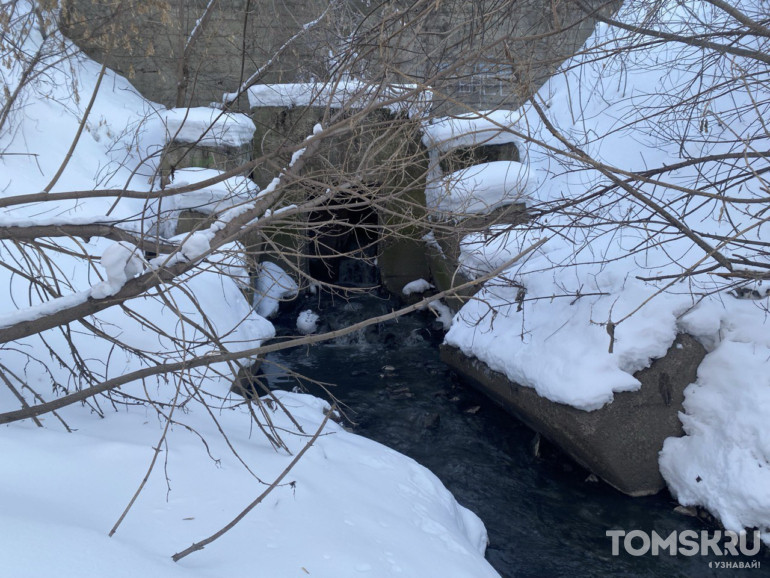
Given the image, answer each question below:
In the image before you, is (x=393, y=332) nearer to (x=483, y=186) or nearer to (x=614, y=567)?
(x=483, y=186)

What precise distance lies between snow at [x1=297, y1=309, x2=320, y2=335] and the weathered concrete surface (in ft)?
12.8

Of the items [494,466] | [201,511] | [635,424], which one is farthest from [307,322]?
[201,511]

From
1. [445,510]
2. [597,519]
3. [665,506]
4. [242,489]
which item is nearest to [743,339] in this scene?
[665,506]

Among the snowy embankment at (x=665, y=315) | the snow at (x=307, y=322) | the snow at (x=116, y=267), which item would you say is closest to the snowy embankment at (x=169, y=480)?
the snow at (x=116, y=267)

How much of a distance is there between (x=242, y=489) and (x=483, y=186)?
17.5ft

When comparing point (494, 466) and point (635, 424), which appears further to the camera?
point (494, 466)

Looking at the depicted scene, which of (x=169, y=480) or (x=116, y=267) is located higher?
(x=116, y=267)

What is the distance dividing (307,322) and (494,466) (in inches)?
157

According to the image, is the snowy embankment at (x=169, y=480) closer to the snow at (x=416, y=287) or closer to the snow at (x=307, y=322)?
the snow at (x=307, y=322)

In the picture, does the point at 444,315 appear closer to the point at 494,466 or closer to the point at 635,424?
the point at 494,466

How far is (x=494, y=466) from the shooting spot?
16.6ft

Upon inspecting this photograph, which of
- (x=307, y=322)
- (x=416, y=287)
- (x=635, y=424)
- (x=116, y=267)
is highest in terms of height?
(x=416, y=287)

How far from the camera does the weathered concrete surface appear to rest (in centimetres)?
464

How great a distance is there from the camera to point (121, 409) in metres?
3.48
